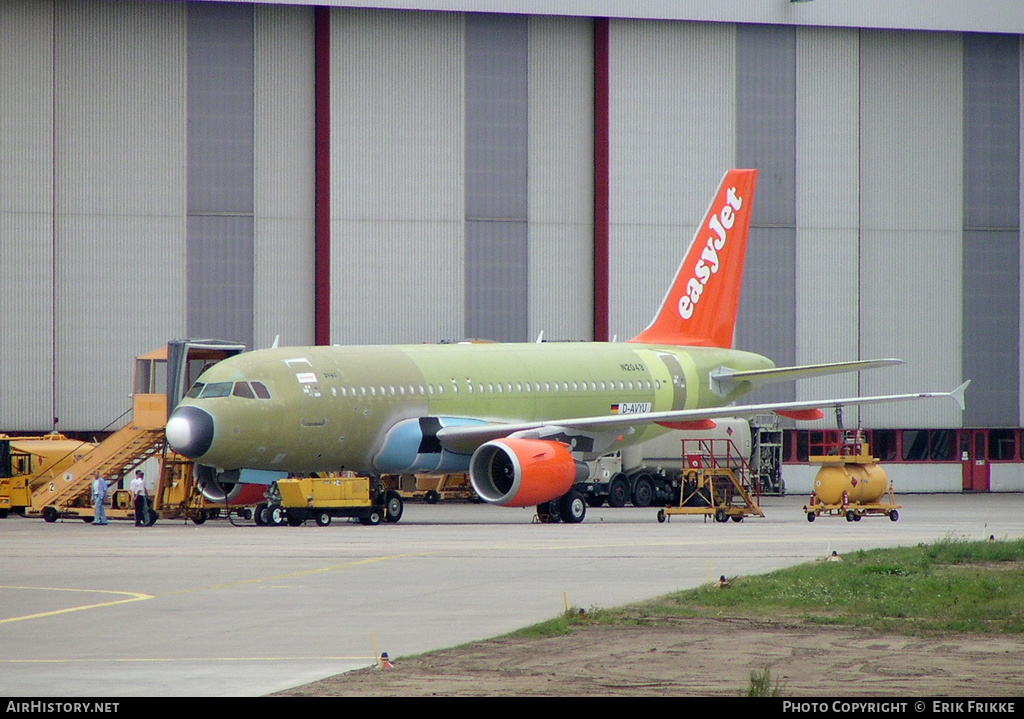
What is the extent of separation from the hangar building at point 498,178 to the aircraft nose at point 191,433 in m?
18.9

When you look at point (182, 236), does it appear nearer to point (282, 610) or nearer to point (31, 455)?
point (31, 455)

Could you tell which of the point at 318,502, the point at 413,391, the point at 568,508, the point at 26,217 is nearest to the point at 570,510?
the point at 568,508

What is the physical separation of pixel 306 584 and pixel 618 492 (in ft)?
104

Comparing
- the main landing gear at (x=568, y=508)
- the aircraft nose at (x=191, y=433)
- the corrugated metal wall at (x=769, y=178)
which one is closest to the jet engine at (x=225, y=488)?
the aircraft nose at (x=191, y=433)

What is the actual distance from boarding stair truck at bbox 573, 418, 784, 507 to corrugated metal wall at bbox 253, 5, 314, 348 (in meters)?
12.0

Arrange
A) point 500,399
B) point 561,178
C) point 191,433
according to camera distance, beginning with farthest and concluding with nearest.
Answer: point 561,178 → point 500,399 → point 191,433

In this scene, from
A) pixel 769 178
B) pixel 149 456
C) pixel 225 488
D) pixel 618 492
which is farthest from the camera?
pixel 769 178

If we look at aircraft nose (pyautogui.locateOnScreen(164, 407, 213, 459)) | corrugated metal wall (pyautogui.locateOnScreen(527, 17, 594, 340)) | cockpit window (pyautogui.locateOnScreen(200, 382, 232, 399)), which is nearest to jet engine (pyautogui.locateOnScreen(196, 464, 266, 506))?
aircraft nose (pyautogui.locateOnScreen(164, 407, 213, 459))

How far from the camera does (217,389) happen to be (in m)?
35.5

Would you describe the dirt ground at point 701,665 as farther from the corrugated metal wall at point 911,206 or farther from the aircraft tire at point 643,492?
the corrugated metal wall at point 911,206

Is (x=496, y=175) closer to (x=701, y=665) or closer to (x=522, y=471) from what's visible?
(x=522, y=471)

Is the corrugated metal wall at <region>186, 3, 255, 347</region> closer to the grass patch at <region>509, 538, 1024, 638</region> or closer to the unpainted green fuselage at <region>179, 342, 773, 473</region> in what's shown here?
the unpainted green fuselage at <region>179, 342, 773, 473</region>

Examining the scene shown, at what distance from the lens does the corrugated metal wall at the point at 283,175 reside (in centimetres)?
5366

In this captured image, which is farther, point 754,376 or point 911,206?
point 911,206
